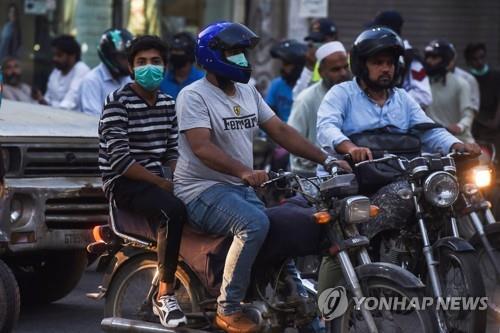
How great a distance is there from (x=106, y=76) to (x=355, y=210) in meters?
5.43

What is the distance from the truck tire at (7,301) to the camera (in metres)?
6.93

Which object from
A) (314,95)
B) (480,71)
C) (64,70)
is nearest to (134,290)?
(314,95)

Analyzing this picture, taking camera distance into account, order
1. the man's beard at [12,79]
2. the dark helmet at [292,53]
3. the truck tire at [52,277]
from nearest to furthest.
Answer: the truck tire at [52,277] → the dark helmet at [292,53] → the man's beard at [12,79]

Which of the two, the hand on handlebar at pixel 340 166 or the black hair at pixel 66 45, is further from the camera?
the black hair at pixel 66 45

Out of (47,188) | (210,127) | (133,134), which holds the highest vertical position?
(210,127)

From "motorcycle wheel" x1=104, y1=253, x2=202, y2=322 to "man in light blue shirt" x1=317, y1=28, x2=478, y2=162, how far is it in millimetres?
1297

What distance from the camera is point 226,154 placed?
6102 millimetres

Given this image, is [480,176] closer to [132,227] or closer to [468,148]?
[468,148]

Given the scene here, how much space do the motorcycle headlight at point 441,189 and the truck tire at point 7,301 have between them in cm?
231

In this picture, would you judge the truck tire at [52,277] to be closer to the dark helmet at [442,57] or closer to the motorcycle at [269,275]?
the motorcycle at [269,275]

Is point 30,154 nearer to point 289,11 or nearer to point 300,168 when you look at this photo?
point 300,168

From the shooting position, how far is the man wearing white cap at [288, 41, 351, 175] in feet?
31.1

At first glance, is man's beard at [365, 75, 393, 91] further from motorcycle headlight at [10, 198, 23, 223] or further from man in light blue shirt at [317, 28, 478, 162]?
motorcycle headlight at [10, 198, 23, 223]

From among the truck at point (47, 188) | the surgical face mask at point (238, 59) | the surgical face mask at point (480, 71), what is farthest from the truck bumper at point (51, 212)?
the surgical face mask at point (480, 71)
